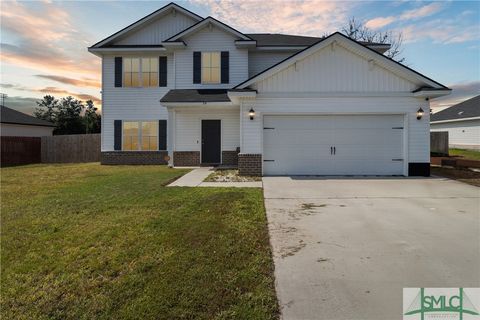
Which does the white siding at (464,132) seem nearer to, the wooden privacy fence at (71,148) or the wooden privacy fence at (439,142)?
the wooden privacy fence at (439,142)

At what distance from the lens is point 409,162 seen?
11.0m

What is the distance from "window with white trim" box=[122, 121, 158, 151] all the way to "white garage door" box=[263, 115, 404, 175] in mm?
7646

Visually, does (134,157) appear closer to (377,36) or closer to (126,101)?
(126,101)

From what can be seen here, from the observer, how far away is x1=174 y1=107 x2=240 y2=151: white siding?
14.5 metres

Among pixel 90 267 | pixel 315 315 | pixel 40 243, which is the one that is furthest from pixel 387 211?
pixel 40 243

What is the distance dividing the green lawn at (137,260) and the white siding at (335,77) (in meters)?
5.70

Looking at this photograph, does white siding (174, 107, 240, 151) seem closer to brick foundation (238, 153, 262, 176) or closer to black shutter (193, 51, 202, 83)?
black shutter (193, 51, 202, 83)

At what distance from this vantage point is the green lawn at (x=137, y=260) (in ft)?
8.77

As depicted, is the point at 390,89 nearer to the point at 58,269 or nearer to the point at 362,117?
the point at 362,117

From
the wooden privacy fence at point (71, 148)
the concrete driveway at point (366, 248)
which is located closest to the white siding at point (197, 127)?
the concrete driveway at point (366, 248)

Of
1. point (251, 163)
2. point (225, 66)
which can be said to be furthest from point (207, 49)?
point (251, 163)

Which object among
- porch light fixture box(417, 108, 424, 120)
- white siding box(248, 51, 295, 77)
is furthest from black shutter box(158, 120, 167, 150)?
porch light fixture box(417, 108, 424, 120)

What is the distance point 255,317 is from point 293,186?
6.66 metres

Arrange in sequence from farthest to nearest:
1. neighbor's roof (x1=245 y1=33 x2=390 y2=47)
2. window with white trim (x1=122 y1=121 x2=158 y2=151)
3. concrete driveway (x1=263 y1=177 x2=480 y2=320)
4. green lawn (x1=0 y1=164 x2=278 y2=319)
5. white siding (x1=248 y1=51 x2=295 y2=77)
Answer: window with white trim (x1=122 y1=121 x2=158 y2=151) → neighbor's roof (x1=245 y1=33 x2=390 y2=47) → white siding (x1=248 y1=51 x2=295 y2=77) → concrete driveway (x1=263 y1=177 x2=480 y2=320) → green lawn (x1=0 y1=164 x2=278 y2=319)
